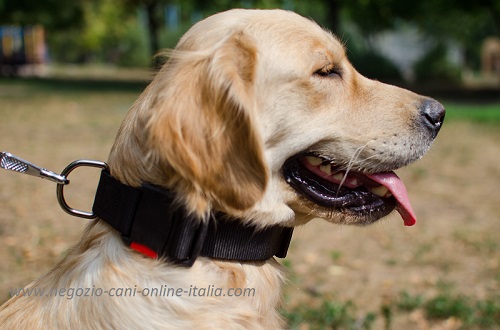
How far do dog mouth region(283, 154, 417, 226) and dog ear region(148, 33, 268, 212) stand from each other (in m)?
0.37

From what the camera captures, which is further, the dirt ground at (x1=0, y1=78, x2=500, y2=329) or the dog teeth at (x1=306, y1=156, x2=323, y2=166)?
the dirt ground at (x1=0, y1=78, x2=500, y2=329)

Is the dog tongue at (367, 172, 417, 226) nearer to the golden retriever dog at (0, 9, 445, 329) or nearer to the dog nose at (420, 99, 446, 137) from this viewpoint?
the golden retriever dog at (0, 9, 445, 329)

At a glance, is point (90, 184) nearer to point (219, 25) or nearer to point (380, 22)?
point (219, 25)

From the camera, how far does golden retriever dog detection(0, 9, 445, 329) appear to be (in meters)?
2.15

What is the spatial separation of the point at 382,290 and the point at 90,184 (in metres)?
4.84

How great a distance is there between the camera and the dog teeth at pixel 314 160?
2.68 m

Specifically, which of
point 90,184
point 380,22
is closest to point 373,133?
point 90,184

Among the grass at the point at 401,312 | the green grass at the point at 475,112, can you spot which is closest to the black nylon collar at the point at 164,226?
the grass at the point at 401,312

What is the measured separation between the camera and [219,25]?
248 cm

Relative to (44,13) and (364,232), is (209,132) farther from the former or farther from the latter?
(44,13)

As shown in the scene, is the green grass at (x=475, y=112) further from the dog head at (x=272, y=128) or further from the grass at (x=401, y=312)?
the dog head at (x=272, y=128)

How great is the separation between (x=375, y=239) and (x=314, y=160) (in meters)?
3.94

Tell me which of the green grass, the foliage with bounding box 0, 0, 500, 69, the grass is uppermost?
the grass

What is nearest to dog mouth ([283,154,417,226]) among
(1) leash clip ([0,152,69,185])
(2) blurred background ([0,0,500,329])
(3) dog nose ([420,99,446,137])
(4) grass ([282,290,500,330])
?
(3) dog nose ([420,99,446,137])
